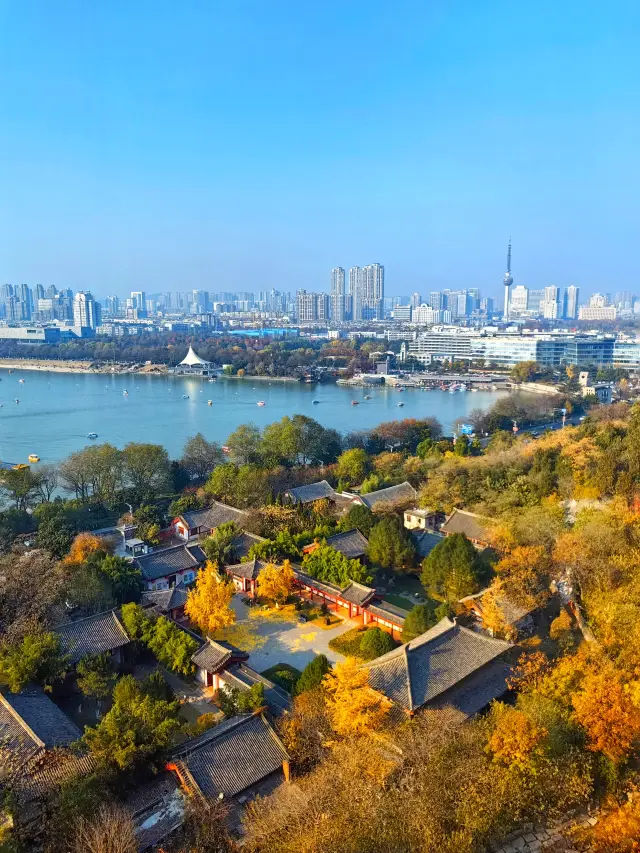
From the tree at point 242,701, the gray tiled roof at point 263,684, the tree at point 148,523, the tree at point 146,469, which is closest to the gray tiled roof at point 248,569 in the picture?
the tree at point 148,523

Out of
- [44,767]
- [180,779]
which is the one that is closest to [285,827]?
[180,779]

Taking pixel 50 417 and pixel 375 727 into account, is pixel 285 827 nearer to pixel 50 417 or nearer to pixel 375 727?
pixel 375 727

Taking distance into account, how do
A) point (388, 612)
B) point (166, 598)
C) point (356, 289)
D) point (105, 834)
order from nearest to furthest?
point (105, 834) < point (388, 612) < point (166, 598) < point (356, 289)

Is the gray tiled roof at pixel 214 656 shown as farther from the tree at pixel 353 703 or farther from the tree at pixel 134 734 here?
the tree at pixel 353 703

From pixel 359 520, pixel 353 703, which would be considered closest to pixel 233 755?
pixel 353 703

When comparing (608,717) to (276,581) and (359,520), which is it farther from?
(359,520)

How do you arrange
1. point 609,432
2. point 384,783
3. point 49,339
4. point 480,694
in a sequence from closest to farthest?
point 384,783 → point 480,694 → point 609,432 → point 49,339

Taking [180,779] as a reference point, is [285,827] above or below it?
above
